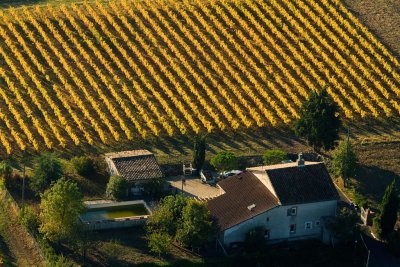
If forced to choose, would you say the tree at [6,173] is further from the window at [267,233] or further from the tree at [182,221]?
the window at [267,233]

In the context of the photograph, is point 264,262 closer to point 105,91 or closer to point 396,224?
point 396,224

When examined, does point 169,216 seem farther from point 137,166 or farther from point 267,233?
point 137,166

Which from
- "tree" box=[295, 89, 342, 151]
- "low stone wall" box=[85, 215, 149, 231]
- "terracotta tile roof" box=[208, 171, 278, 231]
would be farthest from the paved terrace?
"tree" box=[295, 89, 342, 151]

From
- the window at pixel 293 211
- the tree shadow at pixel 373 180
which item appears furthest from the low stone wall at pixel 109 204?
the tree shadow at pixel 373 180

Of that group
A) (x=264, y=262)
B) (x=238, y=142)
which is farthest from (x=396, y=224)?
(x=238, y=142)

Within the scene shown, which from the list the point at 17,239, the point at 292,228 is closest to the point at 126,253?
the point at 17,239

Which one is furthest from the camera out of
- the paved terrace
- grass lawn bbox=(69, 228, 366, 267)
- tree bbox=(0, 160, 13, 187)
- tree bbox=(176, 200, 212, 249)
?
the paved terrace

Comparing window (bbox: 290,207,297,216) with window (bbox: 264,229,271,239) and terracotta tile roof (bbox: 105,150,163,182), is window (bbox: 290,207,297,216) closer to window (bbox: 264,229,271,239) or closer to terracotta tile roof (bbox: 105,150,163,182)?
window (bbox: 264,229,271,239)
